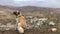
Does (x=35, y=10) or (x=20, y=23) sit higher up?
(x=20, y=23)

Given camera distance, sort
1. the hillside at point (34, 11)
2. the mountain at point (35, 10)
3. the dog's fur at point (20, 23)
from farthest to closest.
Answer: the mountain at point (35, 10) → the hillside at point (34, 11) → the dog's fur at point (20, 23)

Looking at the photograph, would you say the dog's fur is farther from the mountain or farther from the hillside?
the mountain

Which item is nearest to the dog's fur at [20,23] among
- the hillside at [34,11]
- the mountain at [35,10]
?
the hillside at [34,11]

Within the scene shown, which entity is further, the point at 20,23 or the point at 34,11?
the point at 34,11

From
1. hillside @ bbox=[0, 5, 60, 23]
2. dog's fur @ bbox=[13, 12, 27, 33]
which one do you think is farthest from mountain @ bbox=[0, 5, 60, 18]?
dog's fur @ bbox=[13, 12, 27, 33]

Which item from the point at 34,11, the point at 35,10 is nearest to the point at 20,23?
the point at 34,11

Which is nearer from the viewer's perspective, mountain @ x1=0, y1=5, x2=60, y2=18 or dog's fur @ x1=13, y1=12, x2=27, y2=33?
dog's fur @ x1=13, y1=12, x2=27, y2=33

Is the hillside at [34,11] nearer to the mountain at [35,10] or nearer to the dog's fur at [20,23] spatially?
the mountain at [35,10]

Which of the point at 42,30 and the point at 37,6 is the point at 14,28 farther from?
the point at 37,6

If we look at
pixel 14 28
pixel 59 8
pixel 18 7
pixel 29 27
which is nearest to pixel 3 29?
pixel 14 28

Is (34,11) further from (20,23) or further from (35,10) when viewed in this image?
(20,23)

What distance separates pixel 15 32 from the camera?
750 centimetres

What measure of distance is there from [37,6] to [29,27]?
2.94 metres

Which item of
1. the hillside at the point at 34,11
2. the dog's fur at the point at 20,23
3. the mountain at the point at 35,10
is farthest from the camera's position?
the mountain at the point at 35,10
